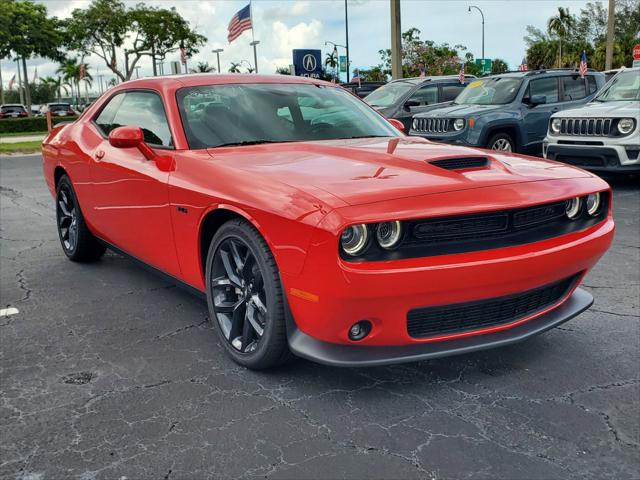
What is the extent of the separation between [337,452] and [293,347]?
0.55 m

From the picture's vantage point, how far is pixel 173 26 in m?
50.5

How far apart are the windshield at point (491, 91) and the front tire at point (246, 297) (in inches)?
355

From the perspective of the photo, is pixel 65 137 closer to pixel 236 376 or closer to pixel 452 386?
pixel 236 376

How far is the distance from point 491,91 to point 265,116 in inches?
338

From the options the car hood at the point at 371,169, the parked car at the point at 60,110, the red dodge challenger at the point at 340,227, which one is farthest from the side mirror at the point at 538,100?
the parked car at the point at 60,110

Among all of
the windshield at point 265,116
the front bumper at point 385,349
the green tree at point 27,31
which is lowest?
the front bumper at point 385,349

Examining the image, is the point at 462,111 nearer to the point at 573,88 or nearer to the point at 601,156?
the point at 573,88

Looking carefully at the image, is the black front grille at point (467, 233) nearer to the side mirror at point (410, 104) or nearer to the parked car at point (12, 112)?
the side mirror at point (410, 104)

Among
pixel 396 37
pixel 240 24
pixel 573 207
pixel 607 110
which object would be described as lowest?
pixel 573 207

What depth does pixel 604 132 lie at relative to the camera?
360 inches

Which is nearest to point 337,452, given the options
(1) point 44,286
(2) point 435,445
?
(2) point 435,445

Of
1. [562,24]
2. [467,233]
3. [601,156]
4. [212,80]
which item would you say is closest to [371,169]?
[467,233]

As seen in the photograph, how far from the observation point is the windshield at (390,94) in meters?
13.7

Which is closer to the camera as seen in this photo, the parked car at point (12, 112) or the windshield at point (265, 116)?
the windshield at point (265, 116)
